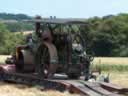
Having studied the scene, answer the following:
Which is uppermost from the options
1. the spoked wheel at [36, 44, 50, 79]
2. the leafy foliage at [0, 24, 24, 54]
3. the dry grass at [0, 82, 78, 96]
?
the spoked wheel at [36, 44, 50, 79]

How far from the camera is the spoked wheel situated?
18.8m

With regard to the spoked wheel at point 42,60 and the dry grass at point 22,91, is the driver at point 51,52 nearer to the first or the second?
the spoked wheel at point 42,60

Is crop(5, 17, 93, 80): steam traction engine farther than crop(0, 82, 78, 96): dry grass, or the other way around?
crop(5, 17, 93, 80): steam traction engine

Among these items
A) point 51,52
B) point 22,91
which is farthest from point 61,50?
point 22,91

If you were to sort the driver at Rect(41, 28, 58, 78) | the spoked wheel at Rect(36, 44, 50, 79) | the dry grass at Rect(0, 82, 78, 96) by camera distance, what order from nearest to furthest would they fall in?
the dry grass at Rect(0, 82, 78, 96)
the driver at Rect(41, 28, 58, 78)
the spoked wheel at Rect(36, 44, 50, 79)

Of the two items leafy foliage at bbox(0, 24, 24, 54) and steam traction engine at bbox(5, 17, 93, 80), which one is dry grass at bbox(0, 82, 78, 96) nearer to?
steam traction engine at bbox(5, 17, 93, 80)

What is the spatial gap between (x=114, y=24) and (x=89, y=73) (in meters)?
65.0

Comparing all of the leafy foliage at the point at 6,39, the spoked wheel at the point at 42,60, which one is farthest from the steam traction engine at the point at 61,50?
the leafy foliage at the point at 6,39

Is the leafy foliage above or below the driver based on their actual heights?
below

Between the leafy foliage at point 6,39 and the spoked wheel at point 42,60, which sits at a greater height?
the spoked wheel at point 42,60

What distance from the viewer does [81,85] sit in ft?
55.5

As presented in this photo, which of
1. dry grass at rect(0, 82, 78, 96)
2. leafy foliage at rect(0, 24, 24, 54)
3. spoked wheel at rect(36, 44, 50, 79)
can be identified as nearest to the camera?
dry grass at rect(0, 82, 78, 96)

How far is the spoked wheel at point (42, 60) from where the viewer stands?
1875 cm

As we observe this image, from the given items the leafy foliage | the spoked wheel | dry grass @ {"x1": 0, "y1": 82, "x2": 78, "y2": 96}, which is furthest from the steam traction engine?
the leafy foliage
